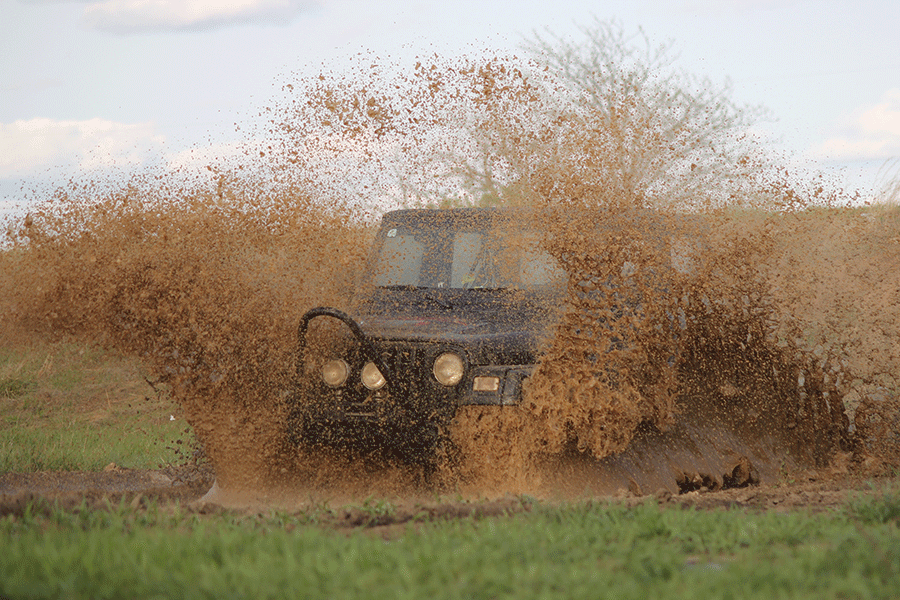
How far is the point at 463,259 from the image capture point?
17.6 feet

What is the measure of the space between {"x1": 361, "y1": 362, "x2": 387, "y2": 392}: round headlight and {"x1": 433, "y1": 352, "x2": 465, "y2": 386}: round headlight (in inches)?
11.7

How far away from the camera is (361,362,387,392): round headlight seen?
437 centimetres

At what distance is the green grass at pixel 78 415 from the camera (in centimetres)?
757

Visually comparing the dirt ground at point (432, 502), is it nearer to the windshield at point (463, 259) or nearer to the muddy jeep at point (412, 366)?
the muddy jeep at point (412, 366)

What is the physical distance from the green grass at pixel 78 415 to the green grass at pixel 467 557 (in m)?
2.72

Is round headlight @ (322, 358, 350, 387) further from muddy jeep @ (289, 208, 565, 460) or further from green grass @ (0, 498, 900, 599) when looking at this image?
green grass @ (0, 498, 900, 599)

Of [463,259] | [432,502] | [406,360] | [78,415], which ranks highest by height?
[463,259]

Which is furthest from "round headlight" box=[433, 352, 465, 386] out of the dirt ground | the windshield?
the windshield

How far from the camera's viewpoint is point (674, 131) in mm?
18234

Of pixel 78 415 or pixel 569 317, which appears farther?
pixel 78 415

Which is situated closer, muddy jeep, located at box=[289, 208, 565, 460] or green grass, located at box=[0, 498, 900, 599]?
green grass, located at box=[0, 498, 900, 599]

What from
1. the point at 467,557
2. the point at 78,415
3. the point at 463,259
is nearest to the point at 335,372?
the point at 463,259

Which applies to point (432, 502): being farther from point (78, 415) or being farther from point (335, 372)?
point (78, 415)

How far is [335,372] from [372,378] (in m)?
0.21
